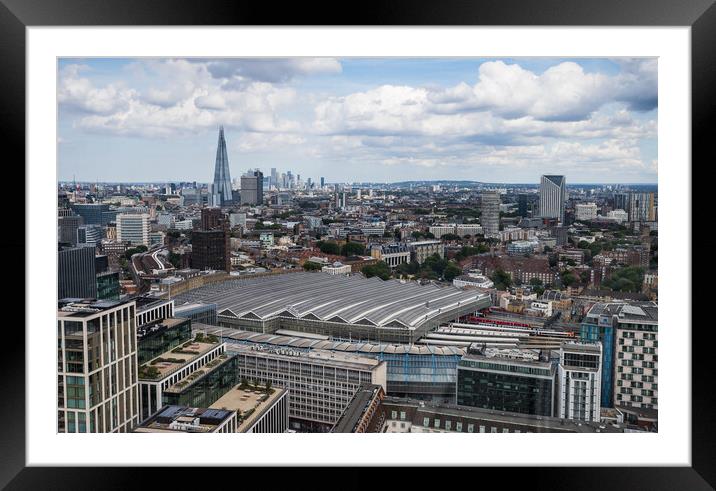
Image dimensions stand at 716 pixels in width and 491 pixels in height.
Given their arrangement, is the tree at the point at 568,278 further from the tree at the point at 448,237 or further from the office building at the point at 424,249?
the office building at the point at 424,249

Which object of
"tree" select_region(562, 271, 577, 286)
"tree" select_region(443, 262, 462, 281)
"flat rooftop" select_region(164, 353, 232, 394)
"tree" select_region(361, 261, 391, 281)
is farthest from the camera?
"tree" select_region(361, 261, 391, 281)

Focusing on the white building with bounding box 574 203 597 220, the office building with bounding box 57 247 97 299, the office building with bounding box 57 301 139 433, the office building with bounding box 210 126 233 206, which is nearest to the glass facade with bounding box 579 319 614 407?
the white building with bounding box 574 203 597 220

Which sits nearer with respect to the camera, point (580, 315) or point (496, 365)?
point (496, 365)

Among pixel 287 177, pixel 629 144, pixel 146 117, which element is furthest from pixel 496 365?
pixel 146 117

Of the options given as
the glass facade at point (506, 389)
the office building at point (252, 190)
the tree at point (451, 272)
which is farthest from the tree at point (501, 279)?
the office building at point (252, 190)

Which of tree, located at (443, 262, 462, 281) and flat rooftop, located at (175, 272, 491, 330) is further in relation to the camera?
tree, located at (443, 262, 462, 281)

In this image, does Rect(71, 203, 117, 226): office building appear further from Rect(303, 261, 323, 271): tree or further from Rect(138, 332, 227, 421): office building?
Rect(303, 261, 323, 271): tree
